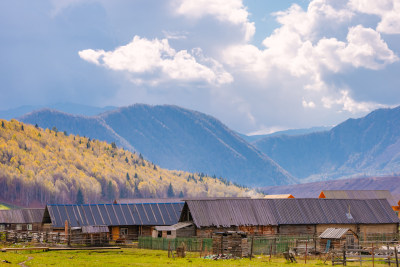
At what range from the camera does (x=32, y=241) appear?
79.6m

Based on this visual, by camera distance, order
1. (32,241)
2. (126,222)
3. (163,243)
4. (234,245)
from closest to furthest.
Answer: (234,245), (163,243), (32,241), (126,222)

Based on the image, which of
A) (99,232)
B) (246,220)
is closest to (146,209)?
(99,232)

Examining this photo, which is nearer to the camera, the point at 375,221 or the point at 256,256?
the point at 256,256

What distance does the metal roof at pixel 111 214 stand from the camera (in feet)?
271

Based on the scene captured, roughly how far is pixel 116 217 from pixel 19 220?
2772 cm

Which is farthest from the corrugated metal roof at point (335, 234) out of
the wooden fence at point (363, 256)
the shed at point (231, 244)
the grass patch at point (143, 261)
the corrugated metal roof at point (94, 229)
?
the corrugated metal roof at point (94, 229)

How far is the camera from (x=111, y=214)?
8588cm

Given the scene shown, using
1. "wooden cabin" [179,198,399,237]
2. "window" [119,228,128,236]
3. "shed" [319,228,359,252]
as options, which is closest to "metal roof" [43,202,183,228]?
"window" [119,228,128,236]

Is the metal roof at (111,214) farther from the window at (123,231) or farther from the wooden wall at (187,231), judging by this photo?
the wooden wall at (187,231)

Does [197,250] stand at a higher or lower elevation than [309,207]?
lower

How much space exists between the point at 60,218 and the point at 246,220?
25976 millimetres

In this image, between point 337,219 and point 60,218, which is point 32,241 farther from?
point 337,219

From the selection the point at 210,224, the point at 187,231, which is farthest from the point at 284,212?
the point at 187,231

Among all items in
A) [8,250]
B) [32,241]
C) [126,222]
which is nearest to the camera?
[8,250]
